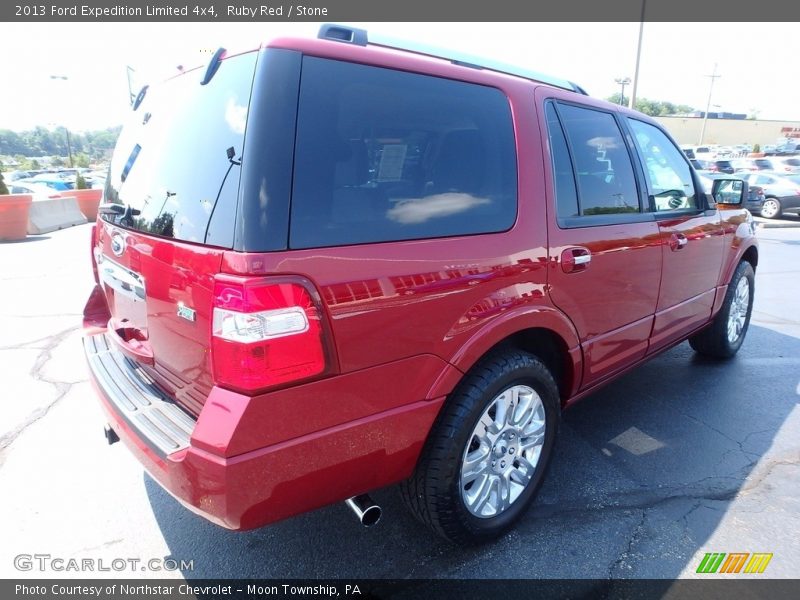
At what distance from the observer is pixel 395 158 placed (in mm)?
1867

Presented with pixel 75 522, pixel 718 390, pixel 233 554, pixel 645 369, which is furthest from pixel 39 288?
pixel 718 390

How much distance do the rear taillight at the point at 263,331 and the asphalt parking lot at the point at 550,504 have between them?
1.15 m

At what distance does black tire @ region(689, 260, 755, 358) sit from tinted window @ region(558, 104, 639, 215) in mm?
1937

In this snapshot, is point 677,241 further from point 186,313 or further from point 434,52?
point 186,313

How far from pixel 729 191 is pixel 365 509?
3.83 metres

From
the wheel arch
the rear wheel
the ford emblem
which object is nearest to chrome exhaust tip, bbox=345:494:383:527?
the wheel arch

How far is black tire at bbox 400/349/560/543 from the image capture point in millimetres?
2068

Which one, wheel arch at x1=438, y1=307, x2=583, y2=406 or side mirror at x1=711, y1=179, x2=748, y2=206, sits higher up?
side mirror at x1=711, y1=179, x2=748, y2=206

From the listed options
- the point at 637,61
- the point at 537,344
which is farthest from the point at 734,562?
the point at 637,61

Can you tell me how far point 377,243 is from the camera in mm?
1757

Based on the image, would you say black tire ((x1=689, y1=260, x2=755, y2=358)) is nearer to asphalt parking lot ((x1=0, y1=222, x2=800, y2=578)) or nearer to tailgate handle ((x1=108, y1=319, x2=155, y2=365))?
asphalt parking lot ((x1=0, y1=222, x2=800, y2=578))

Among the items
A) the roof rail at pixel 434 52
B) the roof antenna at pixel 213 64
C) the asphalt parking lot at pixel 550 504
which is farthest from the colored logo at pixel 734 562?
the roof antenna at pixel 213 64

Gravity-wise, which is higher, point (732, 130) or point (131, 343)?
point (732, 130)

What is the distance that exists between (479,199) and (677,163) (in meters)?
2.33
